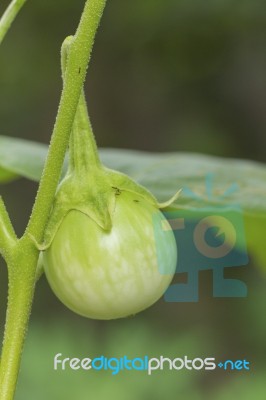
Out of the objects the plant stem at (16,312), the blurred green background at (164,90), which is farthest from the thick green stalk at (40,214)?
the blurred green background at (164,90)

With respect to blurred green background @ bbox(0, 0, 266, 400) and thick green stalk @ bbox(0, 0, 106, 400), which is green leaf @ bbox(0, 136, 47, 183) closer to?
thick green stalk @ bbox(0, 0, 106, 400)

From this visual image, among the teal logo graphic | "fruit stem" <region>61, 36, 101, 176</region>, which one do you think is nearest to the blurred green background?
the teal logo graphic

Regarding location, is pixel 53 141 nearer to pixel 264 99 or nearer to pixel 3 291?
pixel 3 291

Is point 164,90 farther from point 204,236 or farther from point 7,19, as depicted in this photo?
point 7,19

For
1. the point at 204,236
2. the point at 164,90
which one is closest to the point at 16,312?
the point at 204,236

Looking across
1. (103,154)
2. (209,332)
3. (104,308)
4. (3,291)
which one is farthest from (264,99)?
(104,308)

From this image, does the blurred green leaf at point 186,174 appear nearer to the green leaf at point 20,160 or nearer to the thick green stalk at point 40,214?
the green leaf at point 20,160
